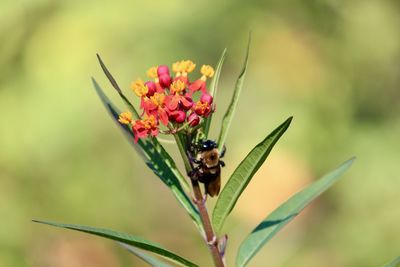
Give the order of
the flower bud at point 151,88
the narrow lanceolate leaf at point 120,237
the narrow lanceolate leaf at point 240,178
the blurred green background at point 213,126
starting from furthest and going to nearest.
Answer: the blurred green background at point 213,126
the flower bud at point 151,88
the narrow lanceolate leaf at point 240,178
the narrow lanceolate leaf at point 120,237

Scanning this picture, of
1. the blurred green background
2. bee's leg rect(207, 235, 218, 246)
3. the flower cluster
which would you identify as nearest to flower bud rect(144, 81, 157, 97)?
the flower cluster

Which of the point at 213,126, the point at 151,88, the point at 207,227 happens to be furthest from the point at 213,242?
the point at 213,126

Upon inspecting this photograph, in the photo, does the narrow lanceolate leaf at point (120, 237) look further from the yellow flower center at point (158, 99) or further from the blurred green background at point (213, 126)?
the blurred green background at point (213, 126)

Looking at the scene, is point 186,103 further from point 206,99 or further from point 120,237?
point 120,237

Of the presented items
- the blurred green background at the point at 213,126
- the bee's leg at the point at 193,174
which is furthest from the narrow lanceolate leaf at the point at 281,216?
the blurred green background at the point at 213,126

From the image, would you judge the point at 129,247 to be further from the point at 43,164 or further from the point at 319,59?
the point at 319,59
